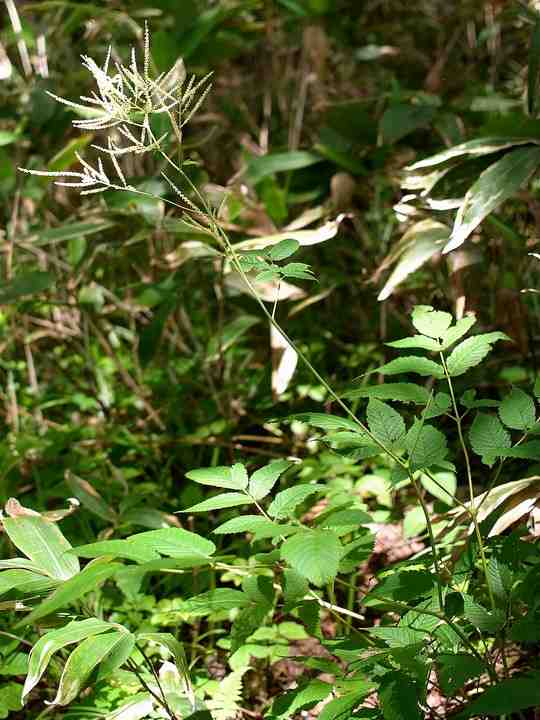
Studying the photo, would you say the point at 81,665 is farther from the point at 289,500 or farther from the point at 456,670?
the point at 456,670

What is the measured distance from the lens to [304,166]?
2.08m

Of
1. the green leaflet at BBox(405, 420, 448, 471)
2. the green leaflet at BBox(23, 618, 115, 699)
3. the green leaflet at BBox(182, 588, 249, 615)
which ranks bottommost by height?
the green leaflet at BBox(182, 588, 249, 615)

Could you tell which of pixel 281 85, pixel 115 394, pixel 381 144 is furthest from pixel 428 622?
pixel 281 85

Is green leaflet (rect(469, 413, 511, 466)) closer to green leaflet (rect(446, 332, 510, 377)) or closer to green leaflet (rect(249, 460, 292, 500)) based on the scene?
green leaflet (rect(446, 332, 510, 377))

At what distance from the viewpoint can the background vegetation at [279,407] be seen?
0.91 m

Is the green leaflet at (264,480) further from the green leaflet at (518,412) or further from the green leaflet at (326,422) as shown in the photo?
the green leaflet at (518,412)

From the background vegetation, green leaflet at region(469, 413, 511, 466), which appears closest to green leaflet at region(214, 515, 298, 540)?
the background vegetation

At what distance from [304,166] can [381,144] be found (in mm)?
216

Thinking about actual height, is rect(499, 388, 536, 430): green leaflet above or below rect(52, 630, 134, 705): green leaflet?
above

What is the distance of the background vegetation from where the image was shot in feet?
2.98

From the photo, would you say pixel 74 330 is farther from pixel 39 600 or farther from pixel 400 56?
pixel 400 56

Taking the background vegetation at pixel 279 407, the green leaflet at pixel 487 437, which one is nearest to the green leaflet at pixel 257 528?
the background vegetation at pixel 279 407

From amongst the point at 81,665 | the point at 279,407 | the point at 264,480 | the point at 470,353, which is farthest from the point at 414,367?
the point at 279,407

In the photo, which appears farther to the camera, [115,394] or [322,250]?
[322,250]
